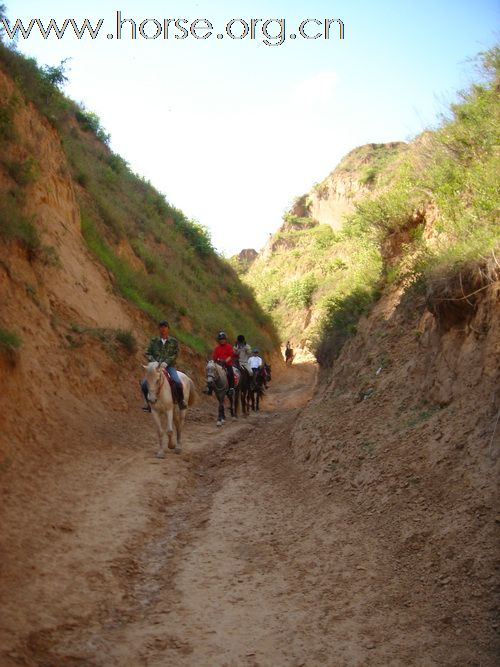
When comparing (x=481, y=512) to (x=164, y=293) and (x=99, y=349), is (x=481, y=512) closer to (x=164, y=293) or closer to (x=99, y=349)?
(x=99, y=349)

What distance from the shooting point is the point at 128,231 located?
27531 mm

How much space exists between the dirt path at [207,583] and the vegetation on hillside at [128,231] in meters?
8.39

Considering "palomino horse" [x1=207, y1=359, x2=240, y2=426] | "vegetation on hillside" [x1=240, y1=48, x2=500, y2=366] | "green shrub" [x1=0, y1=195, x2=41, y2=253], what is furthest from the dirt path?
"green shrub" [x1=0, y1=195, x2=41, y2=253]

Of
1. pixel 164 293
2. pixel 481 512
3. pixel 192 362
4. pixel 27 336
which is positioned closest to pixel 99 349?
pixel 27 336

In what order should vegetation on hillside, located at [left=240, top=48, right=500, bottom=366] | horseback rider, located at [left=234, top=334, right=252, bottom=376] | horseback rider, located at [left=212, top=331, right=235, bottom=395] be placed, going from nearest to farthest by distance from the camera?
vegetation on hillside, located at [left=240, top=48, right=500, bottom=366], horseback rider, located at [left=212, top=331, right=235, bottom=395], horseback rider, located at [left=234, top=334, right=252, bottom=376]

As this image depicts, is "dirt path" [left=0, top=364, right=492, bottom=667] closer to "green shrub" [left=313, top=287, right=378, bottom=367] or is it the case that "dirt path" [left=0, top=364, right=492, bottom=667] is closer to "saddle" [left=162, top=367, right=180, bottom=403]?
"saddle" [left=162, top=367, right=180, bottom=403]

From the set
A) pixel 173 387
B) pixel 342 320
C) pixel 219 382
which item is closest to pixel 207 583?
pixel 173 387

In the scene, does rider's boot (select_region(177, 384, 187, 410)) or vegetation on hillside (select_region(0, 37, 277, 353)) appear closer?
rider's boot (select_region(177, 384, 187, 410))

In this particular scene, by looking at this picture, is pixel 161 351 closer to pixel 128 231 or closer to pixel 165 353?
pixel 165 353

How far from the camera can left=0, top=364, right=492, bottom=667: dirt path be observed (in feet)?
15.1

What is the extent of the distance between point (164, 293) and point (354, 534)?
18551mm

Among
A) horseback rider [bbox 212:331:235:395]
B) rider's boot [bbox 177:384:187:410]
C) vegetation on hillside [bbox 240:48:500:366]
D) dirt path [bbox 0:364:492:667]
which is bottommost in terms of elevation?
dirt path [bbox 0:364:492:667]

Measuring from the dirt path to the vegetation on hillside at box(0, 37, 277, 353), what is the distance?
27.5 feet

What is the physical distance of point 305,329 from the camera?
181 feet
